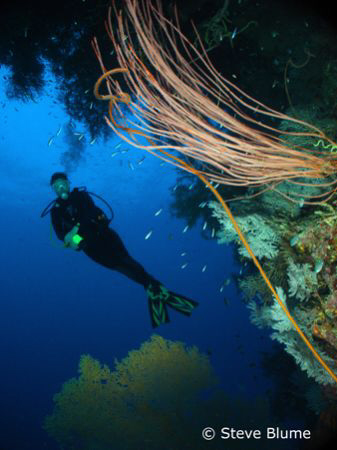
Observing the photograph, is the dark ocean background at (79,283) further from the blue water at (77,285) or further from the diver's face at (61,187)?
the diver's face at (61,187)

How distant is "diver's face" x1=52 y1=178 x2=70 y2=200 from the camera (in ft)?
19.9

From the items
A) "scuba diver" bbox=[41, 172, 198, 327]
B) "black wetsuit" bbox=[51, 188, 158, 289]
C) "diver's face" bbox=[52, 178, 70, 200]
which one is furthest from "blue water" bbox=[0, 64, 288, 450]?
"black wetsuit" bbox=[51, 188, 158, 289]

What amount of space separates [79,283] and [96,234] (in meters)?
71.2

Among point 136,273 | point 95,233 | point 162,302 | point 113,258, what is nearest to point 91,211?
point 95,233

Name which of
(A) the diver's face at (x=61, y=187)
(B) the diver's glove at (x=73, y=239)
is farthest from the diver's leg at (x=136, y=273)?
(A) the diver's face at (x=61, y=187)

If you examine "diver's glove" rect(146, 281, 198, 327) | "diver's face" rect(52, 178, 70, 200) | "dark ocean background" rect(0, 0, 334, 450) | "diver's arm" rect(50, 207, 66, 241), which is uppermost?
"dark ocean background" rect(0, 0, 334, 450)

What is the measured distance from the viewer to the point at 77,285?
7188 cm

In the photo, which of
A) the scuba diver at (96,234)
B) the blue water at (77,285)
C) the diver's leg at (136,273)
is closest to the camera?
the diver's leg at (136,273)

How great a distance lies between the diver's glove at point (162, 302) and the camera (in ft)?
17.6

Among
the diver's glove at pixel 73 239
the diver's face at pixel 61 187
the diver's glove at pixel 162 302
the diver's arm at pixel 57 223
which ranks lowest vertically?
the diver's glove at pixel 162 302

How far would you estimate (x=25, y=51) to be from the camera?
5.69m

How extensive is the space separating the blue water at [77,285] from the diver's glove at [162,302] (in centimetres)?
292

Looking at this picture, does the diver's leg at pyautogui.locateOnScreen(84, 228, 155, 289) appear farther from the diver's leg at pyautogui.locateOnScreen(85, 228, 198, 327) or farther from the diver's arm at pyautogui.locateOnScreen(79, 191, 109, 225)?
the diver's arm at pyautogui.locateOnScreen(79, 191, 109, 225)

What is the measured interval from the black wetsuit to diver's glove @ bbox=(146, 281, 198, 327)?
0.23 m
